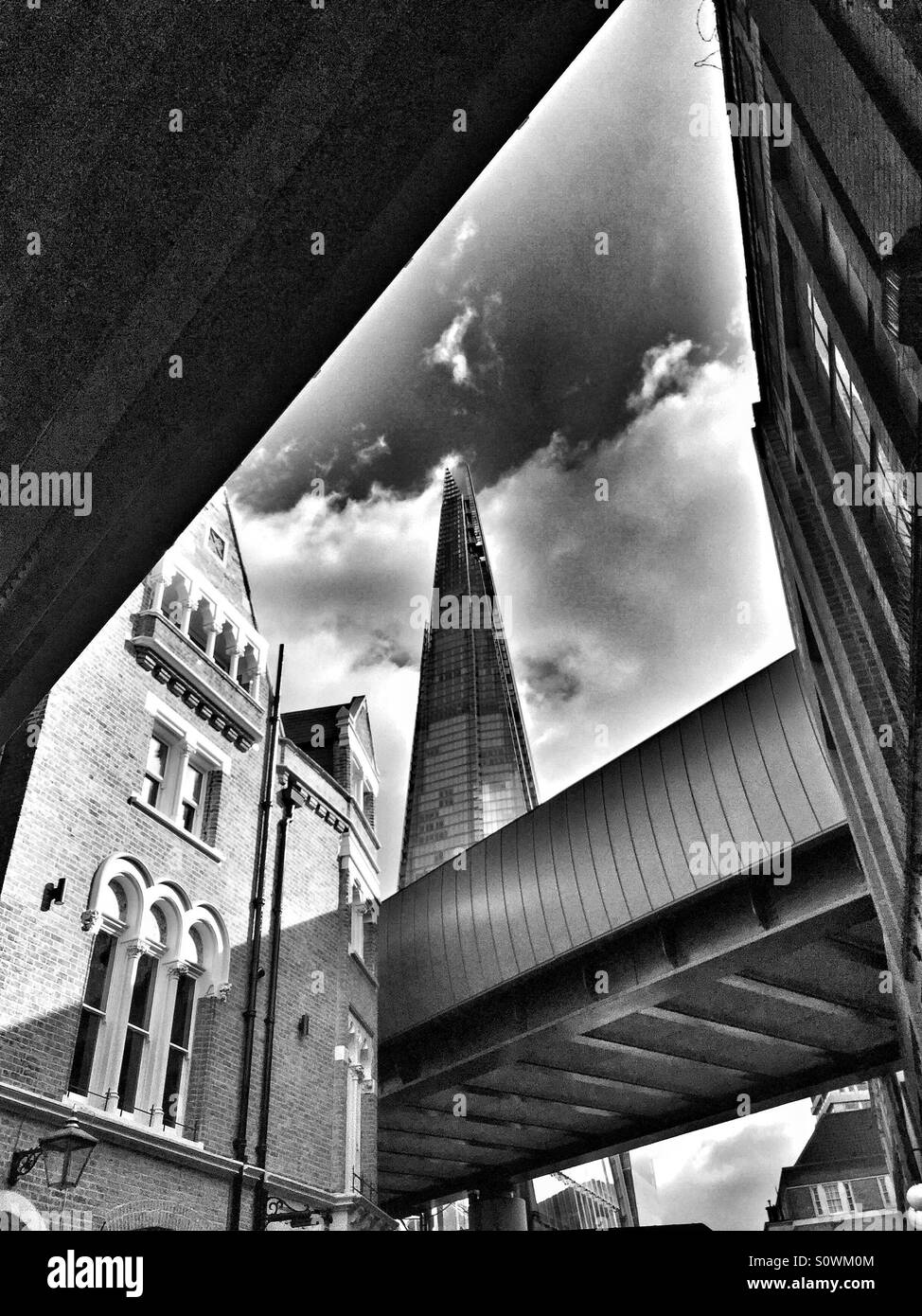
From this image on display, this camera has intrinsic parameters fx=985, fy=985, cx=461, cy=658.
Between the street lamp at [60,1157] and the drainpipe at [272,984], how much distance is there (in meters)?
4.36

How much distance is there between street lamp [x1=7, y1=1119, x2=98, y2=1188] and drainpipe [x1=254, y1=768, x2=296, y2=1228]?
4.36 metres

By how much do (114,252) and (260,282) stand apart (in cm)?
58

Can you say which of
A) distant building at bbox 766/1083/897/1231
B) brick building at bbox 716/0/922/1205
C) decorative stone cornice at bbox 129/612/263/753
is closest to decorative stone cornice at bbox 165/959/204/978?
decorative stone cornice at bbox 129/612/263/753

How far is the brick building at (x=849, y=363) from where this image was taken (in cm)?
580

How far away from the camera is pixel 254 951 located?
56.2 ft

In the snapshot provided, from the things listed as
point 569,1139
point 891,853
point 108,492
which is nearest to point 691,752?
point 891,853

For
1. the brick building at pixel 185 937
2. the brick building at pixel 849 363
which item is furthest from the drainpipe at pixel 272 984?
the brick building at pixel 849 363

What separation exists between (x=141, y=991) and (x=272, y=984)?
3.05 metres

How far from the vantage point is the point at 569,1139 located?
1289 inches

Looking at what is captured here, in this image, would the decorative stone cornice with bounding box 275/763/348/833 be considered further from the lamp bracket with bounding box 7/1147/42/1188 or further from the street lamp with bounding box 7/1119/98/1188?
the lamp bracket with bounding box 7/1147/42/1188

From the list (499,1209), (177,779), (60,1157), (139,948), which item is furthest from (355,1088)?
(499,1209)

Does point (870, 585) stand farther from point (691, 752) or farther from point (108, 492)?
point (108, 492)

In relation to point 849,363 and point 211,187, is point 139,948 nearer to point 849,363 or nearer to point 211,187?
point 849,363

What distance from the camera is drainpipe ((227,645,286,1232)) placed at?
15125 mm
